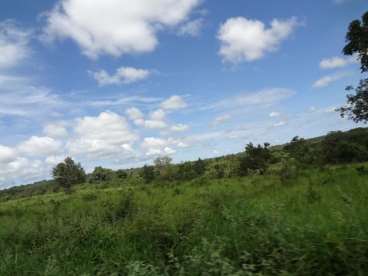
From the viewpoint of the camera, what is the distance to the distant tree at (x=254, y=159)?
3266 cm

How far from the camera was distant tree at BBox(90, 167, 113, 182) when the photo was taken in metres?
56.7

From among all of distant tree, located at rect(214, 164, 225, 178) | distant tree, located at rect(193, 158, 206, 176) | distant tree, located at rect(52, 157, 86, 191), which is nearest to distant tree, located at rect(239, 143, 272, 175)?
distant tree, located at rect(214, 164, 225, 178)

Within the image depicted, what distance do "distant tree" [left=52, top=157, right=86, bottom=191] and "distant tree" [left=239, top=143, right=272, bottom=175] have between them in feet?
105

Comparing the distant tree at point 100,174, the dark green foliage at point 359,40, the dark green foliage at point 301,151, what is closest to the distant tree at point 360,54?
the dark green foliage at point 359,40

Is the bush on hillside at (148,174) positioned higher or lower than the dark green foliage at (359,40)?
lower

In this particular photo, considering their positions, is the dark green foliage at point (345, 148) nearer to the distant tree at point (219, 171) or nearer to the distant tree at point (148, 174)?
the distant tree at point (219, 171)

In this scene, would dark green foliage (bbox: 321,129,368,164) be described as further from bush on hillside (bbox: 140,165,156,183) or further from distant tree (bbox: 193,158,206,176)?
bush on hillside (bbox: 140,165,156,183)

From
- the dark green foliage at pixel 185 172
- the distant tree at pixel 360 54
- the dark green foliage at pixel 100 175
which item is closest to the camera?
the distant tree at pixel 360 54

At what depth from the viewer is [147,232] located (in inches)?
328

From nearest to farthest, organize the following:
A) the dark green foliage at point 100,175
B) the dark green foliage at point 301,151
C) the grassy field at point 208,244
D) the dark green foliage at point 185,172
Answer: the grassy field at point 208,244 < the dark green foliage at point 301,151 < the dark green foliage at point 185,172 < the dark green foliage at point 100,175

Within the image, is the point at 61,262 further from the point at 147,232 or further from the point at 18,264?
the point at 147,232

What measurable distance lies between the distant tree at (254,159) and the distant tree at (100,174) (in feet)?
82.5

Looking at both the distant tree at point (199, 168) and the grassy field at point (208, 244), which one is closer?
the grassy field at point (208, 244)

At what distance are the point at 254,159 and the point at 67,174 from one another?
3665 cm
